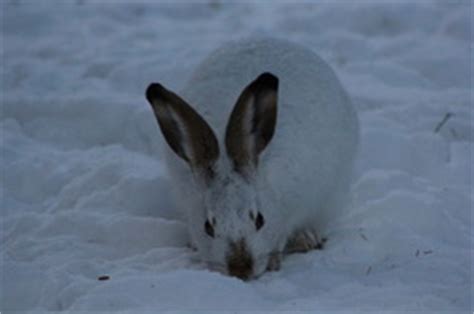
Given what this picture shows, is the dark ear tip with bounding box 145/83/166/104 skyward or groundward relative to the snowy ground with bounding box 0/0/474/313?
skyward

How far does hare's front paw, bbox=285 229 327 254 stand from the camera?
471cm

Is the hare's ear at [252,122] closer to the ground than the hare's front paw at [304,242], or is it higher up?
higher up

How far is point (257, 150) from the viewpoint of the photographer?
423cm

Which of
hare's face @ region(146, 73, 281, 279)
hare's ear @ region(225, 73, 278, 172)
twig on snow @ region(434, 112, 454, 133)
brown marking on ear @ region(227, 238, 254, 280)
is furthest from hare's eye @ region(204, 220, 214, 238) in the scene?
twig on snow @ region(434, 112, 454, 133)

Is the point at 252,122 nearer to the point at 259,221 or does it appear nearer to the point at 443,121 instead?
the point at 259,221

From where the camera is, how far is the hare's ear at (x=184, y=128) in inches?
162

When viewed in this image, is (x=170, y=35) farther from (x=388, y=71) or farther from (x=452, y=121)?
(x=452, y=121)

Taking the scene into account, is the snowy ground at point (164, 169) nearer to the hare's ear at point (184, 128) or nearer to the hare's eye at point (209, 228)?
the hare's eye at point (209, 228)

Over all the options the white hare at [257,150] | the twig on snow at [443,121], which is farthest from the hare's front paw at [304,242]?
the twig on snow at [443,121]

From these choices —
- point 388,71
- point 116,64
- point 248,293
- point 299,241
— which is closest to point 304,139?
point 299,241

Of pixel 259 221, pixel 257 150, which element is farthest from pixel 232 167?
pixel 259 221

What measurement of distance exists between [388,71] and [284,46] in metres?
2.07

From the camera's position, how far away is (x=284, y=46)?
16.5 ft

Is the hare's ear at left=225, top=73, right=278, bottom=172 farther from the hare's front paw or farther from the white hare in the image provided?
the hare's front paw
